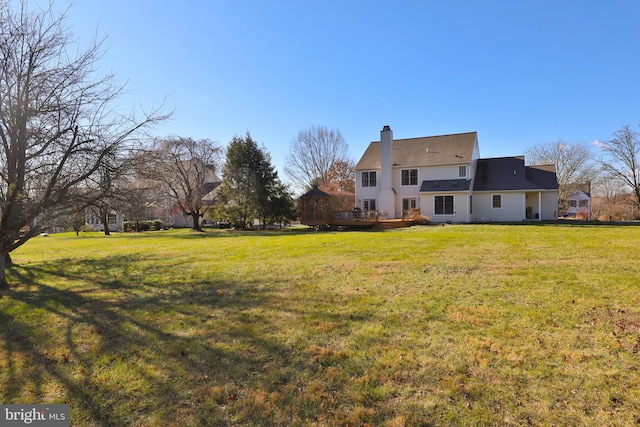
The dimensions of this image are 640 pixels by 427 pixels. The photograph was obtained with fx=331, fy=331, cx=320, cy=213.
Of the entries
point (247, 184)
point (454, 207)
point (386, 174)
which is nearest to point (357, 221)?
point (386, 174)

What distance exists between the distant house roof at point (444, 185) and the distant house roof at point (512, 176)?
1360mm

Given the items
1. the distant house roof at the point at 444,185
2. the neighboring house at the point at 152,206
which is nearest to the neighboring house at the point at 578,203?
the distant house roof at the point at 444,185

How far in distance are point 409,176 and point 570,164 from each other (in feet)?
92.0

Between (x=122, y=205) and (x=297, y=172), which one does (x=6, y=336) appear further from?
(x=297, y=172)

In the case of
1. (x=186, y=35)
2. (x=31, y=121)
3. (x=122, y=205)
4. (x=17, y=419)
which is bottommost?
(x=17, y=419)

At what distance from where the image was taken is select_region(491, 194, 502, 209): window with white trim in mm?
26203

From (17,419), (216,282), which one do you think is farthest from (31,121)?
(17,419)

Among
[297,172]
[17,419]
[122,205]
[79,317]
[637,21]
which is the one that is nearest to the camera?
[17,419]

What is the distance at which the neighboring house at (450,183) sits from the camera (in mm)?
25938

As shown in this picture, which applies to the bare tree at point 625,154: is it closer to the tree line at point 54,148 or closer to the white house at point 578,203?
the white house at point 578,203

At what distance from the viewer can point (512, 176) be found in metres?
26.5

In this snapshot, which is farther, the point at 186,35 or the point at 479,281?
the point at 186,35

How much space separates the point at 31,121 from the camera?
23.3 ft

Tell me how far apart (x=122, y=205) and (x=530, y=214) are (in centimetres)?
2970
